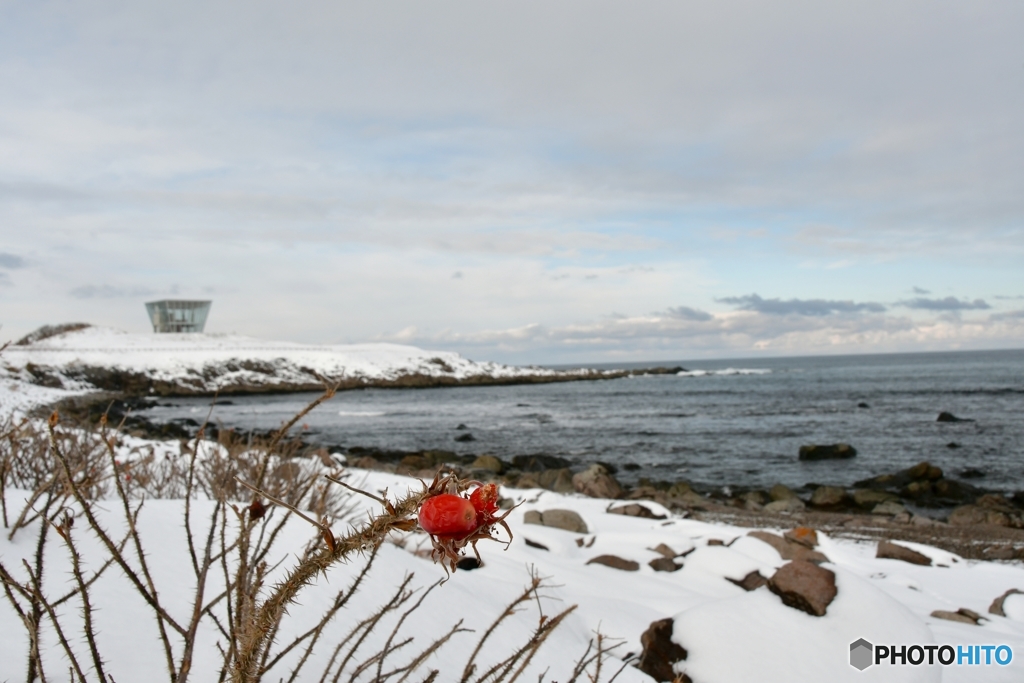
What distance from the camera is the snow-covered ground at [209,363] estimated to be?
4597 cm

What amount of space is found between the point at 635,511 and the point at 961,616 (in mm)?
5027

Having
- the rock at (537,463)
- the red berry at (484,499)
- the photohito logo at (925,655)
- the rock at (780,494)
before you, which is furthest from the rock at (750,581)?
the rock at (537,463)

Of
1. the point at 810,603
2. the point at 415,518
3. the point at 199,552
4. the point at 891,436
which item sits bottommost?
the point at 891,436

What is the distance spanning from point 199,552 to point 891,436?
90.4 feet

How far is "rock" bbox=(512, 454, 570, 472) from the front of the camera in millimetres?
18547

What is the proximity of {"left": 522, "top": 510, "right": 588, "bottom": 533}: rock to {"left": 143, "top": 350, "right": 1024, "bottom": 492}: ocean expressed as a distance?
5.34m

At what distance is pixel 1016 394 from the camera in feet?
133

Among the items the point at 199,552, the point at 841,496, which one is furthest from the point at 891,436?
the point at 199,552

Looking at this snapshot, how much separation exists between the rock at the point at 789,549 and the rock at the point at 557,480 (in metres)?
7.81

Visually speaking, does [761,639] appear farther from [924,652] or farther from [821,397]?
[821,397]

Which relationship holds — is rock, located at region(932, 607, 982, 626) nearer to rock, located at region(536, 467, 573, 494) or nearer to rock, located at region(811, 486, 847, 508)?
rock, located at region(536, 467, 573, 494)

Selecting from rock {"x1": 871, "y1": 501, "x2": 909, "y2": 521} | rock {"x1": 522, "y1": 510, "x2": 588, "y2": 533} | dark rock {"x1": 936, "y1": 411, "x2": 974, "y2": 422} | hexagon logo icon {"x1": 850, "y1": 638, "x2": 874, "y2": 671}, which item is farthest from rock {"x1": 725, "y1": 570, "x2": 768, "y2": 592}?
dark rock {"x1": 936, "y1": 411, "x2": 974, "y2": 422}

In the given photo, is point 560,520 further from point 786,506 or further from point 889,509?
point 889,509

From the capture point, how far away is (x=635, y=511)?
369 inches
